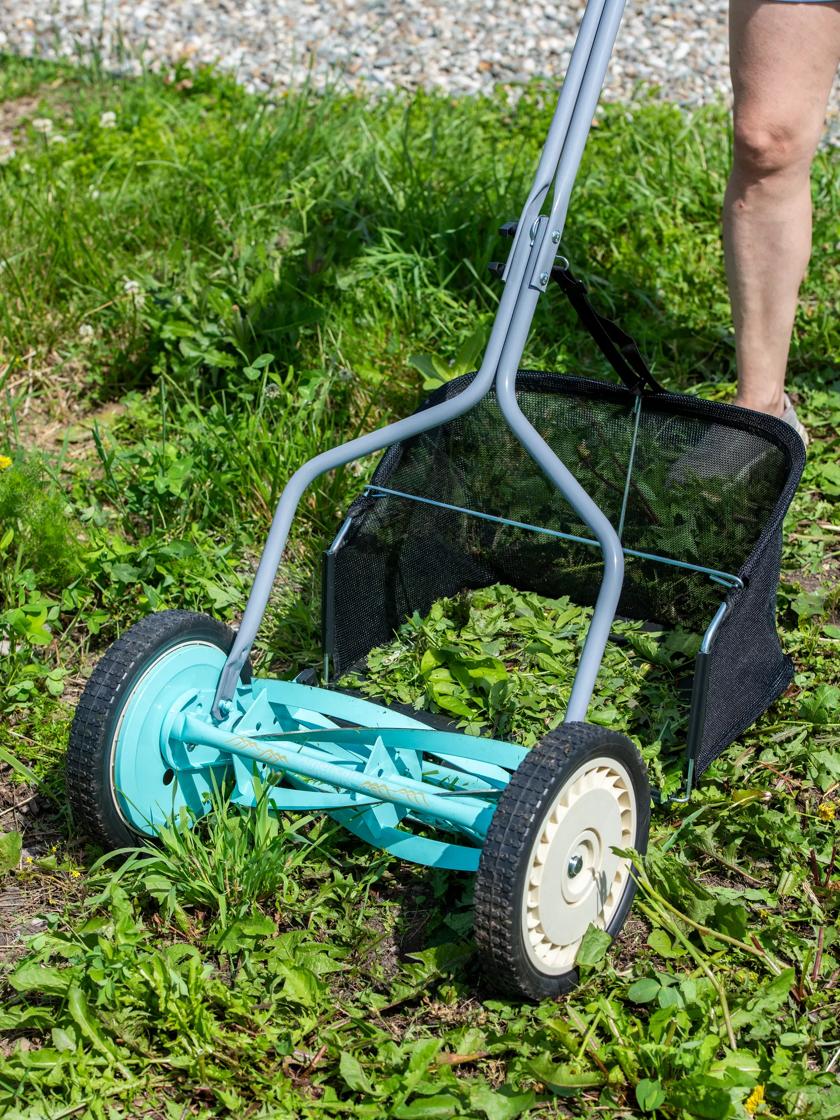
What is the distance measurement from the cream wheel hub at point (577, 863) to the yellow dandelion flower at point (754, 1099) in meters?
0.30

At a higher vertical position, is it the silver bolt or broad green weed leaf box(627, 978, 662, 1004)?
the silver bolt

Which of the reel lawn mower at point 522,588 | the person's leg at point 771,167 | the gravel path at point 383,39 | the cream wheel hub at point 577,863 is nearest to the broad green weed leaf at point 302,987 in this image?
the reel lawn mower at point 522,588

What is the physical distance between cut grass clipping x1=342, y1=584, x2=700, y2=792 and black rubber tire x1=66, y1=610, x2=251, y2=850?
Result: 1.80ft

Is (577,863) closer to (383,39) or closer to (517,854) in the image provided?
(517,854)

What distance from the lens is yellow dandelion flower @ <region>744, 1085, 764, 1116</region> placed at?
1.69 meters

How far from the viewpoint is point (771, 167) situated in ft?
8.44

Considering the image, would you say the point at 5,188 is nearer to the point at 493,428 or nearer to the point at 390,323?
the point at 390,323

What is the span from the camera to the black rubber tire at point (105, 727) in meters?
1.94

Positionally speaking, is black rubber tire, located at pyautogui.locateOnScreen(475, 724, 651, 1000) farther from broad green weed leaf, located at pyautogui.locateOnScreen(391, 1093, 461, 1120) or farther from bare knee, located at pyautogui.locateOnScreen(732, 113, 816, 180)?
bare knee, located at pyautogui.locateOnScreen(732, 113, 816, 180)

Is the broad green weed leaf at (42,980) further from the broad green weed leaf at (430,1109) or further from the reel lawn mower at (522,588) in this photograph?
the broad green weed leaf at (430,1109)

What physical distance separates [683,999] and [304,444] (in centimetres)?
163

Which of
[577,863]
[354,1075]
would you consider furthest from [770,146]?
[354,1075]

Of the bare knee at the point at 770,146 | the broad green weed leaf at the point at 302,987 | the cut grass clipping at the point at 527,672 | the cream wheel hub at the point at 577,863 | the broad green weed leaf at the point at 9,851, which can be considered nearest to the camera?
the cream wheel hub at the point at 577,863

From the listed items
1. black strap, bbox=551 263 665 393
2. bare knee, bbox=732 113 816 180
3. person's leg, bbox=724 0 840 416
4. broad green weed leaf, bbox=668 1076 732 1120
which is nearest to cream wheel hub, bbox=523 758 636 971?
broad green weed leaf, bbox=668 1076 732 1120
